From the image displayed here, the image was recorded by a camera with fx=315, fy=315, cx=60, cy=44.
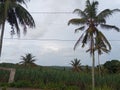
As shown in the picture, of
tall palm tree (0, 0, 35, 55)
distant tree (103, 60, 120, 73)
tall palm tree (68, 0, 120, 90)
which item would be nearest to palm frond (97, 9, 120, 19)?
A: tall palm tree (68, 0, 120, 90)

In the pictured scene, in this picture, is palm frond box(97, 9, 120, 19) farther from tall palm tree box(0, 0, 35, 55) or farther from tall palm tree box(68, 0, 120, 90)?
tall palm tree box(0, 0, 35, 55)

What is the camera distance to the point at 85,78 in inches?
1731

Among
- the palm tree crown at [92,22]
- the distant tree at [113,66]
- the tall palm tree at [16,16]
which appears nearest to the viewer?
the tall palm tree at [16,16]

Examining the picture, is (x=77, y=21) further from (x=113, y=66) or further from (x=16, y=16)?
(x=113, y=66)

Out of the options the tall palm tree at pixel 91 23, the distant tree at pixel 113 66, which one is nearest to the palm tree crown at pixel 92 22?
the tall palm tree at pixel 91 23

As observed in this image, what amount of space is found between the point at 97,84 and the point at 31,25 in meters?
16.2

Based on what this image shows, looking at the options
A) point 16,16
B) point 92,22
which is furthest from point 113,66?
point 16,16

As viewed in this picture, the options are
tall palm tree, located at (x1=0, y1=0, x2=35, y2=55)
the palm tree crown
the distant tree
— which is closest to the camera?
tall palm tree, located at (x1=0, y1=0, x2=35, y2=55)

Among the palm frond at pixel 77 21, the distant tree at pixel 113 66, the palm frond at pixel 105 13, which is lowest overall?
the distant tree at pixel 113 66

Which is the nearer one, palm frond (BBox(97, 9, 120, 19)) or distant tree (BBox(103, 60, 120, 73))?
palm frond (BBox(97, 9, 120, 19))

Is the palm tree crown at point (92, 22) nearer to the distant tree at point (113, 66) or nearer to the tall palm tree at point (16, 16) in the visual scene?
the tall palm tree at point (16, 16)

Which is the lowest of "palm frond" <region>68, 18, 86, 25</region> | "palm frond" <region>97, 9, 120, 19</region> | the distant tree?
the distant tree

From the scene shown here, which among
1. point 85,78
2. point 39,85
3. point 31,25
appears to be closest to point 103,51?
point 85,78

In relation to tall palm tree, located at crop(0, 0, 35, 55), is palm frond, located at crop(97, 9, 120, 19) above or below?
above
